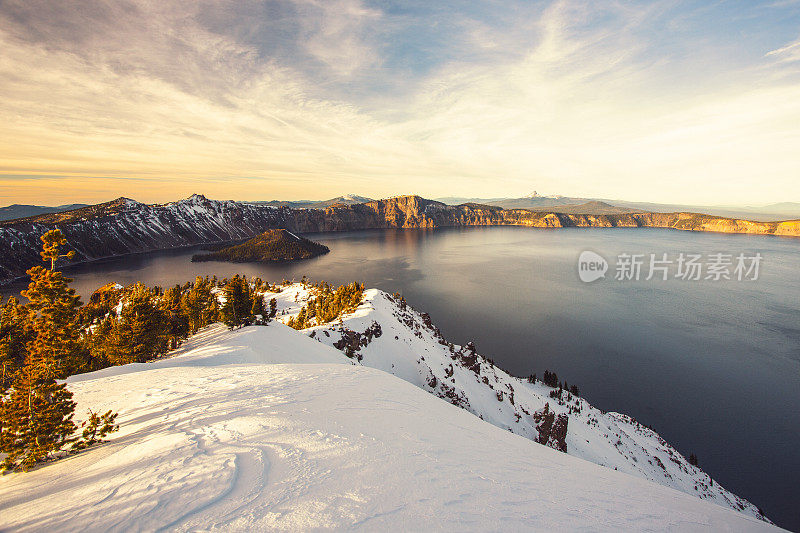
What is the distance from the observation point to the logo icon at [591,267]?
355 feet

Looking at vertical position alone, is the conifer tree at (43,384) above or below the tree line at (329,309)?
above

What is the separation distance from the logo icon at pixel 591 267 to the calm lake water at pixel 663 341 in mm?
3915

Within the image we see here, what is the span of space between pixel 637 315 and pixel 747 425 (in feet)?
115

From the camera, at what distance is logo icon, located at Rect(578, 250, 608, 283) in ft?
355

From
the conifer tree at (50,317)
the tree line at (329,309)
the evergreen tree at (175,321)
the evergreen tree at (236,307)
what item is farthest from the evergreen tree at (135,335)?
the tree line at (329,309)

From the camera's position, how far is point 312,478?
5.28 metres

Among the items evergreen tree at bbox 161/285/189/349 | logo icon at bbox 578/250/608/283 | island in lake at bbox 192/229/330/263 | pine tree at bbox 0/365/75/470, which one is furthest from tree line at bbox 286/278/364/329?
island in lake at bbox 192/229/330/263

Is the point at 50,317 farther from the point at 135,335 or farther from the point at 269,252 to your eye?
the point at 269,252

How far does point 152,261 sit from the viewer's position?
518ft

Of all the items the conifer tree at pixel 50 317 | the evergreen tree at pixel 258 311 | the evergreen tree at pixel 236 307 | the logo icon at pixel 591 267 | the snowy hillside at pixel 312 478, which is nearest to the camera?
the snowy hillside at pixel 312 478

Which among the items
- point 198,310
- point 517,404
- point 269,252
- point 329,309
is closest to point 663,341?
point 517,404

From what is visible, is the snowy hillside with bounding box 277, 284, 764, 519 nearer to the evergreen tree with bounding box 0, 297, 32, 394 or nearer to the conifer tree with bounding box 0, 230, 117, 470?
the evergreen tree with bounding box 0, 297, 32, 394

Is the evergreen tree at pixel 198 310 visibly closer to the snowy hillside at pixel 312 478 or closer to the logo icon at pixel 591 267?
the snowy hillside at pixel 312 478

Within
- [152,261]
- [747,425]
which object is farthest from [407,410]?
[152,261]
